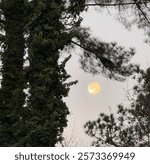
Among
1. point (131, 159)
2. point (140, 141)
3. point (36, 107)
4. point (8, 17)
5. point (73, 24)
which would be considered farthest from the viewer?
point (140, 141)

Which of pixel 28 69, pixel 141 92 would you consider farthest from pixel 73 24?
pixel 141 92

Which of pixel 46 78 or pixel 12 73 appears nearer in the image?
pixel 46 78

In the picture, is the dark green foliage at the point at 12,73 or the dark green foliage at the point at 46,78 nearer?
the dark green foliage at the point at 46,78

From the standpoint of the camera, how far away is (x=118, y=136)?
24.9 metres

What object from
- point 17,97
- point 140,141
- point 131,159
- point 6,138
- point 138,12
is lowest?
point 131,159

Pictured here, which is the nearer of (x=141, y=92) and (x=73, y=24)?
(x=73, y=24)

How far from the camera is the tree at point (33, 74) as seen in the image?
13.2 meters

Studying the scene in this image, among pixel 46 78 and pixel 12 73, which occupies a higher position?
pixel 12 73

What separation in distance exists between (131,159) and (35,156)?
1.61 metres

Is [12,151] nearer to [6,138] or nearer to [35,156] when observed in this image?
[35,156]

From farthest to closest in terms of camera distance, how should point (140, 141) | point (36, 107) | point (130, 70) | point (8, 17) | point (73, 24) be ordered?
point (140, 141) < point (130, 70) < point (73, 24) < point (8, 17) < point (36, 107)

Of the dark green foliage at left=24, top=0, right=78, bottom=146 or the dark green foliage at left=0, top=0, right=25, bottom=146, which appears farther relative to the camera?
the dark green foliage at left=0, top=0, right=25, bottom=146

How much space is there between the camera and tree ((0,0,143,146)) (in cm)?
1317

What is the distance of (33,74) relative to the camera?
13.5m
